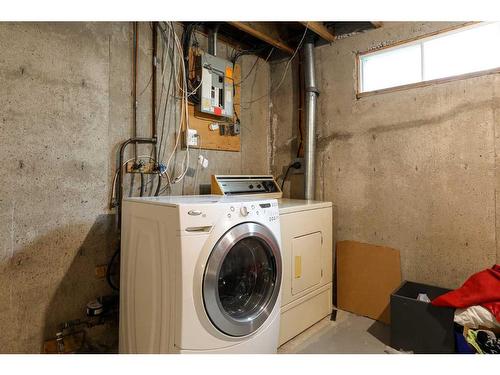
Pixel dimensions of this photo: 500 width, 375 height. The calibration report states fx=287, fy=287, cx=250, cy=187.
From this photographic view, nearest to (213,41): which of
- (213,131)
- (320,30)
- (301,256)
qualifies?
(213,131)

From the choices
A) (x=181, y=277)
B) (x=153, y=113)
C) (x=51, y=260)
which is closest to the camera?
(x=181, y=277)

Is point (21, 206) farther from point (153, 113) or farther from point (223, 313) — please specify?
point (223, 313)

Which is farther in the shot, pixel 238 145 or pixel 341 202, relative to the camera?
pixel 238 145

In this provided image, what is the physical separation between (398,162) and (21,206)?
8.29ft

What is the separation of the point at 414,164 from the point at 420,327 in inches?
44.5

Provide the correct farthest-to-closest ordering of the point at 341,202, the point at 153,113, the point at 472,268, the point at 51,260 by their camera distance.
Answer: the point at 341,202
the point at 153,113
the point at 472,268
the point at 51,260

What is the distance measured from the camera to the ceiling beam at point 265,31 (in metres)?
2.25

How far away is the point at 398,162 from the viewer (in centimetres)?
224

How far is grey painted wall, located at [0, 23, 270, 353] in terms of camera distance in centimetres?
155

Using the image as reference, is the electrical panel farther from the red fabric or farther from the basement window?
the red fabric

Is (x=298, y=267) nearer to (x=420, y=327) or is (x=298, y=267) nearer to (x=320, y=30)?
(x=420, y=327)

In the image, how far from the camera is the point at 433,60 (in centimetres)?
212

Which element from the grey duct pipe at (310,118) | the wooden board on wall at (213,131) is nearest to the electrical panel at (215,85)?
the wooden board on wall at (213,131)

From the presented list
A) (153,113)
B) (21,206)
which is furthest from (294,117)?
(21,206)
